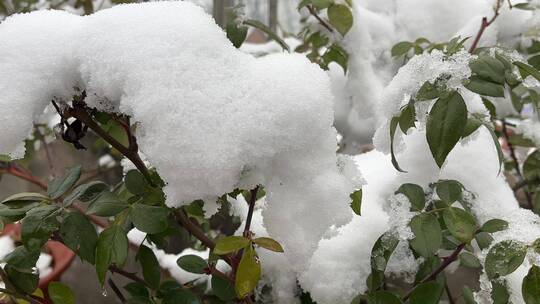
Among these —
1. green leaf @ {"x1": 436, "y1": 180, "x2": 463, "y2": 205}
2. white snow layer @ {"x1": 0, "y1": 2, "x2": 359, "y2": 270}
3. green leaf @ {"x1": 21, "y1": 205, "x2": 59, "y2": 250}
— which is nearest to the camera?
white snow layer @ {"x1": 0, "y1": 2, "x2": 359, "y2": 270}

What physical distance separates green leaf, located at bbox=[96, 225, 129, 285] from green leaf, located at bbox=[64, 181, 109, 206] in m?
0.07

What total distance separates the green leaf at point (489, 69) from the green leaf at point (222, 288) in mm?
405

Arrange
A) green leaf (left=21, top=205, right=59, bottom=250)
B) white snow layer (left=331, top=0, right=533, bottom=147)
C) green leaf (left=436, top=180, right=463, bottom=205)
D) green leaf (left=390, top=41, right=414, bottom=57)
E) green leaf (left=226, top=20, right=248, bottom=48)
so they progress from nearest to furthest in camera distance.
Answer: green leaf (left=21, top=205, right=59, bottom=250)
green leaf (left=436, top=180, right=463, bottom=205)
green leaf (left=226, top=20, right=248, bottom=48)
green leaf (left=390, top=41, right=414, bottom=57)
white snow layer (left=331, top=0, right=533, bottom=147)

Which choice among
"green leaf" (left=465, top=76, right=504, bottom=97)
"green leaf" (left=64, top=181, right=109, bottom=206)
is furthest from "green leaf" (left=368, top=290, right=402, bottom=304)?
"green leaf" (left=64, top=181, right=109, bottom=206)

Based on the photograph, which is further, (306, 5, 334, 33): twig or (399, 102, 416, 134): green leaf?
(306, 5, 334, 33): twig

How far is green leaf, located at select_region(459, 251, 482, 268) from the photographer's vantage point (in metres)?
0.72

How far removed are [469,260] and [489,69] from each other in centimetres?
28

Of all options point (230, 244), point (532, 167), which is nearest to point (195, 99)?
point (230, 244)

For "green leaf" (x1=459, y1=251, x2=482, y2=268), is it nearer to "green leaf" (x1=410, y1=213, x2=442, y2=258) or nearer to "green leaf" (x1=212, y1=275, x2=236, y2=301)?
"green leaf" (x1=410, y1=213, x2=442, y2=258)

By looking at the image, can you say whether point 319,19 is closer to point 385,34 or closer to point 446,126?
point 385,34

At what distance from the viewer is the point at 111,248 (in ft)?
1.95

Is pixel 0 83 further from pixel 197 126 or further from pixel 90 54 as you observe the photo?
pixel 197 126

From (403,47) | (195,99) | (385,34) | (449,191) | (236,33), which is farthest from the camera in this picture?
(385,34)

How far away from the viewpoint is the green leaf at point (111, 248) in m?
0.58
